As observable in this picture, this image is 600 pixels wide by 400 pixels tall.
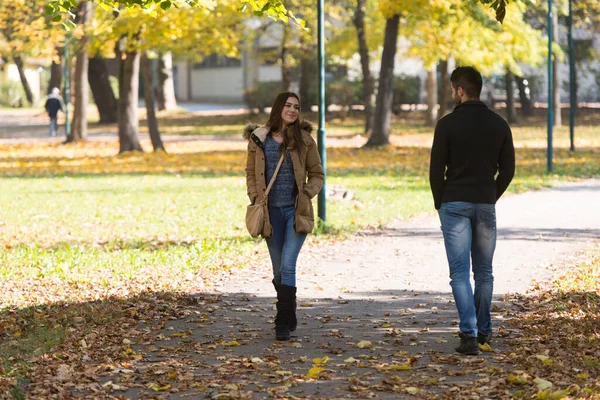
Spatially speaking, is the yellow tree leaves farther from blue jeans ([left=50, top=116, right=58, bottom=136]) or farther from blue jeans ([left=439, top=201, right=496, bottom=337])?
blue jeans ([left=439, top=201, right=496, bottom=337])

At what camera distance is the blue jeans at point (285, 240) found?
786 cm

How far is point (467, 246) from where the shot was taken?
23.7ft

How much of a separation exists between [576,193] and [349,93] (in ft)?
93.4

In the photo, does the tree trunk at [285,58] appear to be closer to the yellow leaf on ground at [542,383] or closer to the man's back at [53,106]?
the man's back at [53,106]

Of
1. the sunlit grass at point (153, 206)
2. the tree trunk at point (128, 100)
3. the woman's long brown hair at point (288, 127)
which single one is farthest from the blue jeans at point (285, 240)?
the tree trunk at point (128, 100)

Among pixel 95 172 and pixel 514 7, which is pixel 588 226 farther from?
pixel 514 7

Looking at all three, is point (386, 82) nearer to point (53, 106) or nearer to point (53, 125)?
point (53, 106)

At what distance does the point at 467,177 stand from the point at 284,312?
5.58ft

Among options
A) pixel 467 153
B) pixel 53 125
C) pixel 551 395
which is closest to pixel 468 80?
pixel 467 153

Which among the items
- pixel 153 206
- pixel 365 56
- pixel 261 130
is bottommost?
pixel 153 206

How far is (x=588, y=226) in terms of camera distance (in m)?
14.4

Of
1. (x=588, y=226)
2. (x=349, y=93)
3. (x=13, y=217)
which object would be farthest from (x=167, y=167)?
(x=349, y=93)

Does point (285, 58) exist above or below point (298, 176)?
above

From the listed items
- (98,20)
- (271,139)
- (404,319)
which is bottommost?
(404,319)
